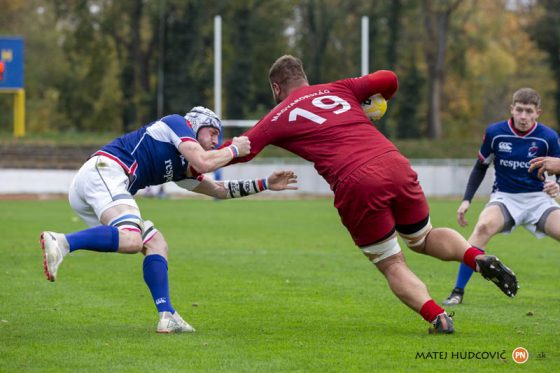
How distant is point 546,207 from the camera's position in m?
10.0

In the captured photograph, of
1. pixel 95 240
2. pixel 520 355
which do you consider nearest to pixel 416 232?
pixel 520 355

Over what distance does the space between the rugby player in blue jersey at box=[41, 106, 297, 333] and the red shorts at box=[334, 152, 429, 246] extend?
0.77m

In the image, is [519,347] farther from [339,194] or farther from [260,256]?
[260,256]

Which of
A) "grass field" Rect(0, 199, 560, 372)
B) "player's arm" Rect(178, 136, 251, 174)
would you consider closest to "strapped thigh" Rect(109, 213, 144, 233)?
"player's arm" Rect(178, 136, 251, 174)

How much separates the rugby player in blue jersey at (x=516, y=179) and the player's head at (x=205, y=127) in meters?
3.15

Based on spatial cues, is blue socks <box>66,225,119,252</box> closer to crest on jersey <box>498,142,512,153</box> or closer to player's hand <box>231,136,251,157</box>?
player's hand <box>231,136,251,157</box>

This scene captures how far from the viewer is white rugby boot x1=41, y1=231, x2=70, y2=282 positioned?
7004 mm

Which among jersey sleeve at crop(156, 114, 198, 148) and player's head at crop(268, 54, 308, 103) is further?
player's head at crop(268, 54, 308, 103)

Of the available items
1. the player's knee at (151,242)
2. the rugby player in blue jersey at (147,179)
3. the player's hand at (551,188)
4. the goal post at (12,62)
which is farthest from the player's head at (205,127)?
the goal post at (12,62)

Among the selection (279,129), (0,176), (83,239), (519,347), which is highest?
(279,129)

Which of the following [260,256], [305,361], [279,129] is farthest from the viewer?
[260,256]

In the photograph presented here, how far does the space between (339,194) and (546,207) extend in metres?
3.42

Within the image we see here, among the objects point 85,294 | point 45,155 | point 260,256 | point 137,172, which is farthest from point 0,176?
point 137,172

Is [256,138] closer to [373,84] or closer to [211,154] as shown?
[211,154]
